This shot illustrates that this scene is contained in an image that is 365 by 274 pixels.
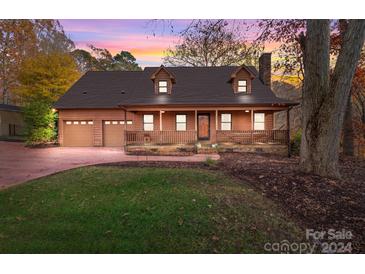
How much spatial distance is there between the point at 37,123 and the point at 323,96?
64.0 feet

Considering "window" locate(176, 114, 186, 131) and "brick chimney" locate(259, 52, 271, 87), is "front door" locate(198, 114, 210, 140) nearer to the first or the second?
"window" locate(176, 114, 186, 131)

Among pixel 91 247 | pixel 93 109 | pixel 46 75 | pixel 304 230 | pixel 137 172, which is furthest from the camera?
pixel 46 75

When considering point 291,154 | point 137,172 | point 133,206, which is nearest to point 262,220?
point 133,206

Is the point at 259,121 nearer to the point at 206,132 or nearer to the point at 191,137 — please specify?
the point at 206,132

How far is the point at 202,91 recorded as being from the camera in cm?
1709

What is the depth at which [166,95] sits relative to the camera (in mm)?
17031

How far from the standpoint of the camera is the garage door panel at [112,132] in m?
18.7

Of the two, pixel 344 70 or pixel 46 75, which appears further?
pixel 46 75

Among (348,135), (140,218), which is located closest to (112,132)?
(140,218)

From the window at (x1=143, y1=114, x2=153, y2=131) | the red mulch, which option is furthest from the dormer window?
the red mulch

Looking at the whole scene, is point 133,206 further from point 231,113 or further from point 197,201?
point 231,113

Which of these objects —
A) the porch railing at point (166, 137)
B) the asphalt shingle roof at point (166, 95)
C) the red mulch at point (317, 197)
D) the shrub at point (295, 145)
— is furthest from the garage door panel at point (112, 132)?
the red mulch at point (317, 197)

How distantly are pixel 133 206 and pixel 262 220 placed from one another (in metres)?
2.69

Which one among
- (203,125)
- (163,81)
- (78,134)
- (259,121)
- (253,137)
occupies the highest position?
(163,81)
